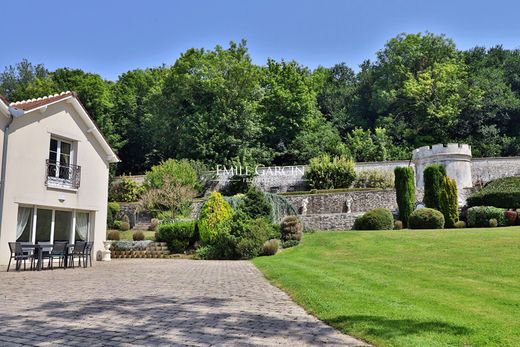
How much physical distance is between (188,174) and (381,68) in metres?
35.4

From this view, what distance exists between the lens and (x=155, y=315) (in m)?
6.64

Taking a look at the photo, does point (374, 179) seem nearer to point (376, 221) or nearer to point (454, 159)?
point (454, 159)

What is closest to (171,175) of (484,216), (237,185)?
(237,185)

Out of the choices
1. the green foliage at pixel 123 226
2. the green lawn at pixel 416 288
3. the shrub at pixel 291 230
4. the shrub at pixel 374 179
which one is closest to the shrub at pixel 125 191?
the green foliage at pixel 123 226

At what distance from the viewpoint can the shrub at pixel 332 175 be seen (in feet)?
120

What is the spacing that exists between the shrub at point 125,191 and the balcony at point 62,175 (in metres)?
18.9

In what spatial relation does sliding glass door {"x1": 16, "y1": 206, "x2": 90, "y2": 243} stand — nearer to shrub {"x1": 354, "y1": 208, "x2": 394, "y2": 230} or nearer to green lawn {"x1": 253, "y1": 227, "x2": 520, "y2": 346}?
green lawn {"x1": 253, "y1": 227, "x2": 520, "y2": 346}

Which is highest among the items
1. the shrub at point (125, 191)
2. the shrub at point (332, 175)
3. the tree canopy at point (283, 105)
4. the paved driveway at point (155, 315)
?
the tree canopy at point (283, 105)

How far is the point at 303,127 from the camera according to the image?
49.6 metres

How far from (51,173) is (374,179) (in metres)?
26.0

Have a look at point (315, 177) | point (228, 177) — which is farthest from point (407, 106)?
point (228, 177)

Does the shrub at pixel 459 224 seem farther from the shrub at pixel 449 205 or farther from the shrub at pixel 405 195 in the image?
the shrub at pixel 405 195

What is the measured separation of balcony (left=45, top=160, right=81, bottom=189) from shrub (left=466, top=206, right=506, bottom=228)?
20.8m

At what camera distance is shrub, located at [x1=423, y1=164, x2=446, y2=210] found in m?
26.2
